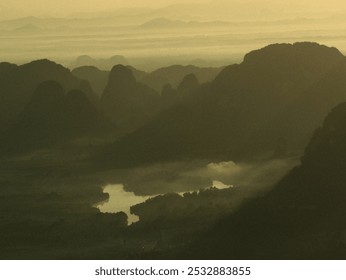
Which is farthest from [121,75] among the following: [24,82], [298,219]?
[298,219]

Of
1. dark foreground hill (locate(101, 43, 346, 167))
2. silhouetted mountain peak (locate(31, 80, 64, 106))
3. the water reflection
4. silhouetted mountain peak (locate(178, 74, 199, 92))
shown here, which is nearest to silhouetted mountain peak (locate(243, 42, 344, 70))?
dark foreground hill (locate(101, 43, 346, 167))

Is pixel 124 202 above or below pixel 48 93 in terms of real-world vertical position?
below

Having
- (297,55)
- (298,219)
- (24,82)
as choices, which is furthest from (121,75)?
(298,219)

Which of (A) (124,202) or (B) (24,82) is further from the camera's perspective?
(B) (24,82)

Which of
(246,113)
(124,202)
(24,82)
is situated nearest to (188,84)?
(246,113)

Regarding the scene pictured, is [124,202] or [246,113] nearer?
[124,202]

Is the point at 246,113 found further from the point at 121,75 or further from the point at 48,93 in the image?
the point at 48,93

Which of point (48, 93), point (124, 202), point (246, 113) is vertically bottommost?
point (124, 202)

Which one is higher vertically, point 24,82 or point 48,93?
point 24,82

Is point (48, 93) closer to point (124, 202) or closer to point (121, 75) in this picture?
point (121, 75)

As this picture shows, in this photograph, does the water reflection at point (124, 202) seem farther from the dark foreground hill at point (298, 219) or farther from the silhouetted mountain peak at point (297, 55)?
the silhouetted mountain peak at point (297, 55)

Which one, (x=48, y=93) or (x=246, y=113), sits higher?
(x=48, y=93)
